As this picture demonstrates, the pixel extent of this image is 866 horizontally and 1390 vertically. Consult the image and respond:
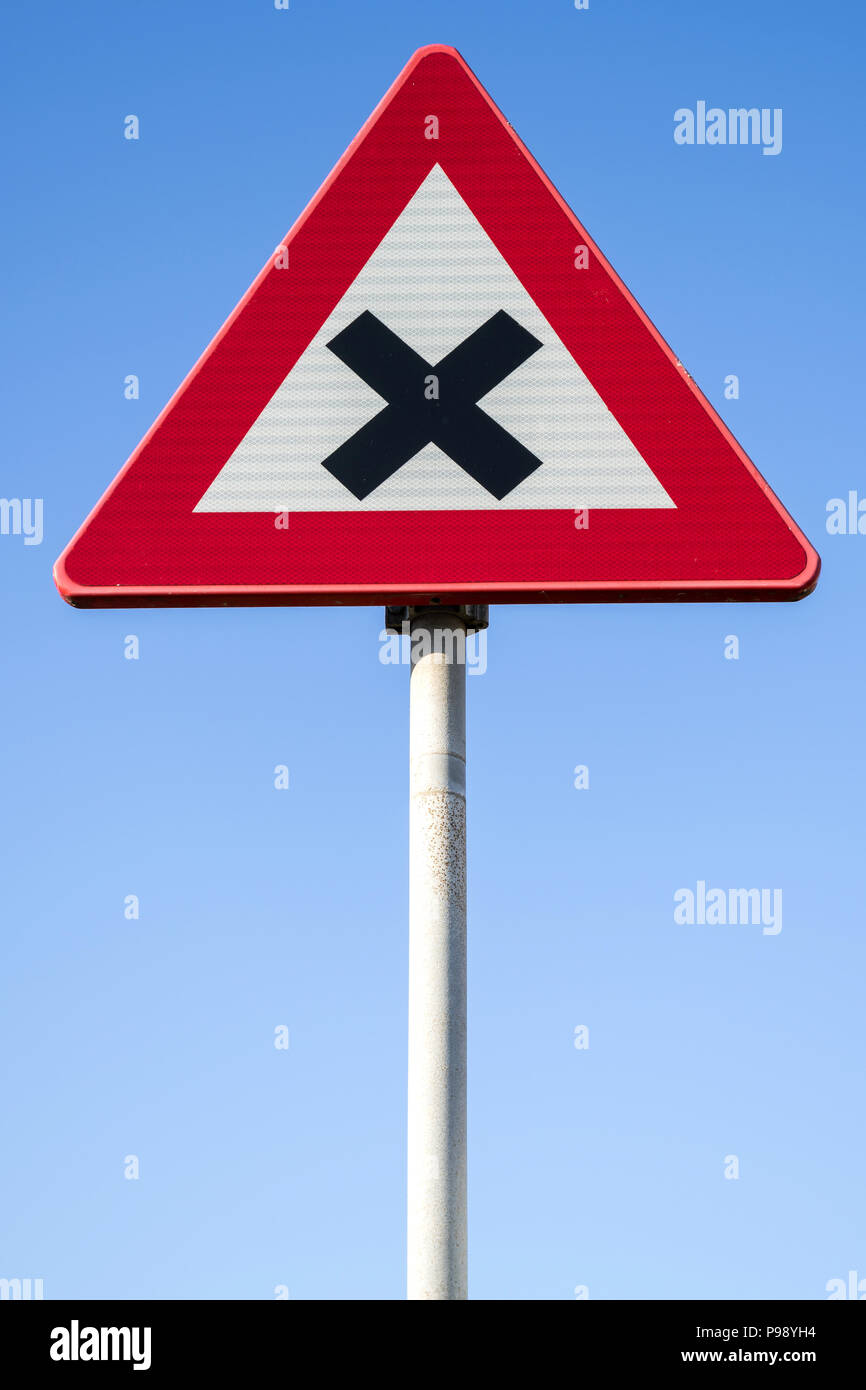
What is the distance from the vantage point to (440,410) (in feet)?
9.87

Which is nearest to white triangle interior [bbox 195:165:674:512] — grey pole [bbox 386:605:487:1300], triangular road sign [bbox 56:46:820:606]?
triangular road sign [bbox 56:46:820:606]

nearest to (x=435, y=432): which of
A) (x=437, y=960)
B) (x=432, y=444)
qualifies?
(x=432, y=444)

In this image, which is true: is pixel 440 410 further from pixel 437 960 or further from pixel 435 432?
pixel 437 960

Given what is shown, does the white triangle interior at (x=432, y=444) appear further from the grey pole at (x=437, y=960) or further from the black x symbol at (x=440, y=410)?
the grey pole at (x=437, y=960)

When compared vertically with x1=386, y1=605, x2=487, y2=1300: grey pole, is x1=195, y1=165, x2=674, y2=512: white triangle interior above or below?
above

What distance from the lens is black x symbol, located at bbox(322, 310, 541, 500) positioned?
9.71 feet

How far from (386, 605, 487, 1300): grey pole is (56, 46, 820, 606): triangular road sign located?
17 cm

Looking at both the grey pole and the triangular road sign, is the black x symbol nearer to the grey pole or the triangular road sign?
the triangular road sign

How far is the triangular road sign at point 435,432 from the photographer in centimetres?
291

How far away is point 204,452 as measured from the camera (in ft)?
10.0

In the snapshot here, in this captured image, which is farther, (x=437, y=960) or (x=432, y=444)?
(x=432, y=444)

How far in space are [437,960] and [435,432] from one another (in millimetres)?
849
